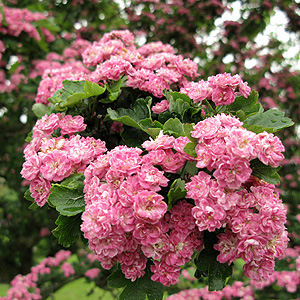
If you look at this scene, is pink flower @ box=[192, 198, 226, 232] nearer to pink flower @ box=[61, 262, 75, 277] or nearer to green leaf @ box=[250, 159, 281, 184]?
green leaf @ box=[250, 159, 281, 184]

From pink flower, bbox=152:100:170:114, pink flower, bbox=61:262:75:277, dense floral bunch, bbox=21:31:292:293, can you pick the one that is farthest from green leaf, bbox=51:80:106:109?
pink flower, bbox=61:262:75:277

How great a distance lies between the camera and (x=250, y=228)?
100cm

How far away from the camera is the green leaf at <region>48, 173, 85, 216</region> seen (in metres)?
1.06

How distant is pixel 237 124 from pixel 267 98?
3607 mm

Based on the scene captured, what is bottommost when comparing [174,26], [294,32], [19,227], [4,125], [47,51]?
[19,227]

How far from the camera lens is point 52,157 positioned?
1161 millimetres

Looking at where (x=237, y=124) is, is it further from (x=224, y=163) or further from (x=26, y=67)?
(x=26, y=67)

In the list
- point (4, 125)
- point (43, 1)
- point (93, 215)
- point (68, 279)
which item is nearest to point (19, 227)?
point (68, 279)

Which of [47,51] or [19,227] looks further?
[19,227]

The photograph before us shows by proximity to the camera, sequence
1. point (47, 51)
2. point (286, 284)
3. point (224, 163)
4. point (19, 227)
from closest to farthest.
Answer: point (224, 163)
point (286, 284)
point (47, 51)
point (19, 227)

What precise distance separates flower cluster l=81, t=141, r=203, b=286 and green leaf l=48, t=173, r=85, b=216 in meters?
0.05

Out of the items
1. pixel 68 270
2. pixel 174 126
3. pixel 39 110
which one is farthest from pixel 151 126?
pixel 68 270

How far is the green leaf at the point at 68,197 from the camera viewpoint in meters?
1.06

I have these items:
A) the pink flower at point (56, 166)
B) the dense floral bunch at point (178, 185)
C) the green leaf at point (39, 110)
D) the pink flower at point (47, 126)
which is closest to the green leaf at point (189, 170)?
the dense floral bunch at point (178, 185)
